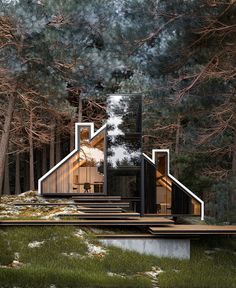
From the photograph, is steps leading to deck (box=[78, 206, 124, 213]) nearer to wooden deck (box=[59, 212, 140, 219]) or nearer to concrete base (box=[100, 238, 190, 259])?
wooden deck (box=[59, 212, 140, 219])

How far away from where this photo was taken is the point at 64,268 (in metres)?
9.97

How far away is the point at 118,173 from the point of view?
604 inches

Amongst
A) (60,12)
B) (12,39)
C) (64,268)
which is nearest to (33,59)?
(12,39)

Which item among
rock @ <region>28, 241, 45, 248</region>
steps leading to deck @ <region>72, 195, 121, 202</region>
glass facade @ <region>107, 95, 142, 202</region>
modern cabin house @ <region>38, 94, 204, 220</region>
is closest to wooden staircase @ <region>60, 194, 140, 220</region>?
steps leading to deck @ <region>72, 195, 121, 202</region>

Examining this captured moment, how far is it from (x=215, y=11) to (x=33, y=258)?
5.96 meters

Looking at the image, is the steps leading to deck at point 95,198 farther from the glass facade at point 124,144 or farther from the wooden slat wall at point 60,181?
the wooden slat wall at point 60,181

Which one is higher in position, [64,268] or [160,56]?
[160,56]

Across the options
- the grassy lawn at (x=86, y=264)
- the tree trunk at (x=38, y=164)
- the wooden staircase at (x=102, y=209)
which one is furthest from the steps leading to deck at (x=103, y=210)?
the tree trunk at (x=38, y=164)

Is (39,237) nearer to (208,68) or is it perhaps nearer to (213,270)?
(213,270)

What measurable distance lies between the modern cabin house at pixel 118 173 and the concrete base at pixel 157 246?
355 centimetres

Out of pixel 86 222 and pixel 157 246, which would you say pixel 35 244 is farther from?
pixel 157 246

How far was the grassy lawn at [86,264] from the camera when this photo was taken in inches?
364

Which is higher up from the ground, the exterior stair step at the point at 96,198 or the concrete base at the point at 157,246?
the exterior stair step at the point at 96,198

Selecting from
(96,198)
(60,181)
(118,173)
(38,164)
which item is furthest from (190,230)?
(38,164)
